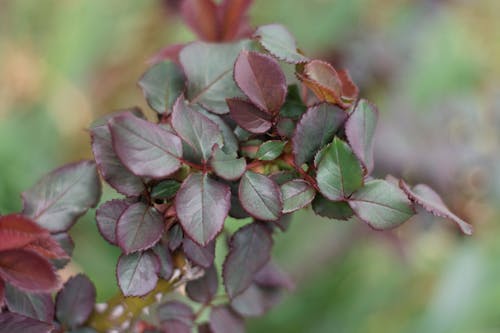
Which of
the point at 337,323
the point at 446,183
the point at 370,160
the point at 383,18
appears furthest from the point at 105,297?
the point at 383,18

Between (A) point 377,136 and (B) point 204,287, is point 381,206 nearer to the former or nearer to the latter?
(B) point 204,287

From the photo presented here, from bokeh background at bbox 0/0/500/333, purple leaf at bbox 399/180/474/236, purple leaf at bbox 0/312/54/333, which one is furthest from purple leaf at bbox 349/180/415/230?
bokeh background at bbox 0/0/500/333

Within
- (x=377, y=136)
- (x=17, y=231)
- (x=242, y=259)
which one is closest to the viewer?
(x=17, y=231)

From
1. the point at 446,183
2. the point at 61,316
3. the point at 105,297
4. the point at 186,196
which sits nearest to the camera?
the point at 186,196

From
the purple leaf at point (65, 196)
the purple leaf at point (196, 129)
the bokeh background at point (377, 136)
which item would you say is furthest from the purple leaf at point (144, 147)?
the bokeh background at point (377, 136)

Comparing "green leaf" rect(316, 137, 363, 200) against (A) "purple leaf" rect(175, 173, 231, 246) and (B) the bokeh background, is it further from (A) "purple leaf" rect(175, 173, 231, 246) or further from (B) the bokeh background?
(B) the bokeh background

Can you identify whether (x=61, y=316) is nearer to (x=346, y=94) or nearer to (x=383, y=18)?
(x=346, y=94)

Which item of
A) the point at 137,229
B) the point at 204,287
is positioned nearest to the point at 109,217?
the point at 137,229
